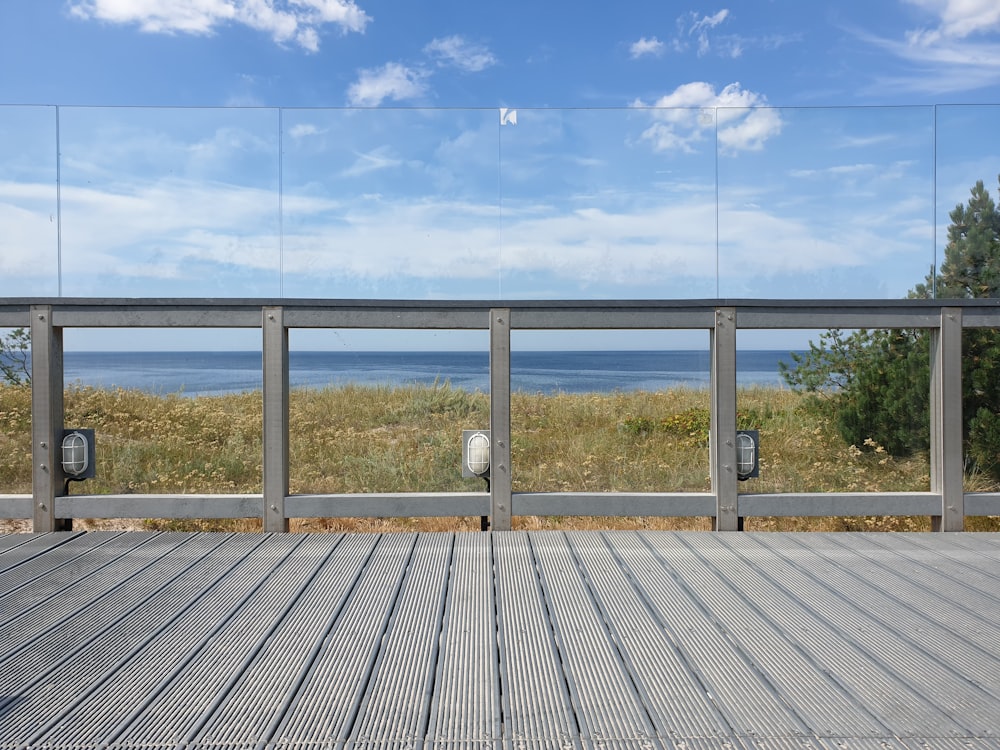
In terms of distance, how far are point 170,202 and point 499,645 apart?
11.4 metres

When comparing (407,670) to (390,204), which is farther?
(390,204)

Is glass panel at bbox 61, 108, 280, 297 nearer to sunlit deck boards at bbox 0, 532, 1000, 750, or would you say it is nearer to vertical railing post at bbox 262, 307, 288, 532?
vertical railing post at bbox 262, 307, 288, 532

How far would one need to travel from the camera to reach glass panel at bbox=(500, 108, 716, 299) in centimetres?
725

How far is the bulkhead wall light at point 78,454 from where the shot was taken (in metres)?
3.27

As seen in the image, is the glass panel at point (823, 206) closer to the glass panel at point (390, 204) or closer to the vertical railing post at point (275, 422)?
the glass panel at point (390, 204)

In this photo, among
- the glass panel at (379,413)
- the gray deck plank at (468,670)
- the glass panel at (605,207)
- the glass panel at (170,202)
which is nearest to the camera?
the gray deck plank at (468,670)

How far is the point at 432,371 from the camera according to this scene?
12.6ft

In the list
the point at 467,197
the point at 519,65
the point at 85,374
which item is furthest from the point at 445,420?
the point at 519,65

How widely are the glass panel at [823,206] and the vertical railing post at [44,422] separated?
5578 millimetres

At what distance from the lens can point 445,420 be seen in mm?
3572

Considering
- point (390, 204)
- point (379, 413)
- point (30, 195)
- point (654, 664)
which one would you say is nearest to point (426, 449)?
point (379, 413)

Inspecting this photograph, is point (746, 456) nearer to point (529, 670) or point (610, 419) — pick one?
point (610, 419)

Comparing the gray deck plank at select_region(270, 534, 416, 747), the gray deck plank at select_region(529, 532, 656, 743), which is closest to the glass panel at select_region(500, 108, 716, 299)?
the gray deck plank at select_region(529, 532, 656, 743)

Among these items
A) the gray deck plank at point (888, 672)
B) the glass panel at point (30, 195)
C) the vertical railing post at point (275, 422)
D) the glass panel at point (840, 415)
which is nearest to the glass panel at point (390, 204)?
the glass panel at point (30, 195)
